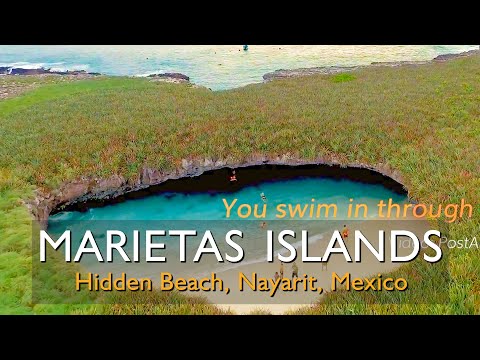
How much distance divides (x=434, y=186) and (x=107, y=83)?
38.6 meters

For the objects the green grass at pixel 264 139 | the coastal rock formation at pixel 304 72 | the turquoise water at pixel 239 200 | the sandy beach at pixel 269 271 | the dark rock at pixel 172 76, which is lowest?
the sandy beach at pixel 269 271

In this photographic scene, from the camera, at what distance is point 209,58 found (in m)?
67.5

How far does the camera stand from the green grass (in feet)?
53.5

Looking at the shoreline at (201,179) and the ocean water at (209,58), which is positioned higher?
the ocean water at (209,58)

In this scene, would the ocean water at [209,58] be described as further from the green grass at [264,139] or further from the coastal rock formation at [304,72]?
the green grass at [264,139]

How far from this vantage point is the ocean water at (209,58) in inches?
2283

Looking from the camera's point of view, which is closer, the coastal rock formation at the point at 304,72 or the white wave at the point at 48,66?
the coastal rock formation at the point at 304,72

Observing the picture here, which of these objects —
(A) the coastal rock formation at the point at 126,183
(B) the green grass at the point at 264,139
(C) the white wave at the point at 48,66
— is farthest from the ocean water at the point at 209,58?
(A) the coastal rock formation at the point at 126,183

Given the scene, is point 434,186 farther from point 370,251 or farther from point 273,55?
point 273,55

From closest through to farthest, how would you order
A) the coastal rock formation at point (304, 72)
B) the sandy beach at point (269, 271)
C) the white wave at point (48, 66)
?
the sandy beach at point (269, 271)
the coastal rock formation at point (304, 72)
the white wave at point (48, 66)

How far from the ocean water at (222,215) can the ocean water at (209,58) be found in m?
26.8

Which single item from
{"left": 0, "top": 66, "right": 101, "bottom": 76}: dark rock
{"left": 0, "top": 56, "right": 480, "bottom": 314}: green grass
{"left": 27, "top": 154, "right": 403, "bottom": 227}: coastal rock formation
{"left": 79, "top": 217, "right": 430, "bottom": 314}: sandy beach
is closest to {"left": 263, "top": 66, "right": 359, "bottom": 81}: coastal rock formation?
{"left": 0, "top": 56, "right": 480, "bottom": 314}: green grass

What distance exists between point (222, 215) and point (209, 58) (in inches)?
1904

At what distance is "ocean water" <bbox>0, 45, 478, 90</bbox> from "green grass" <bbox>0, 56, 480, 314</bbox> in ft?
44.8
